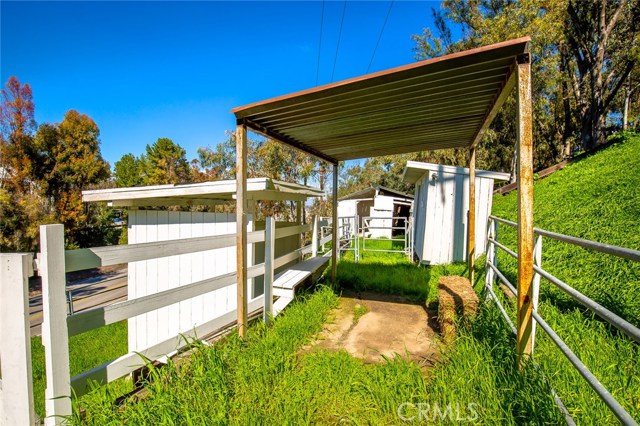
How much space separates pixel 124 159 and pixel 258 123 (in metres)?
32.4

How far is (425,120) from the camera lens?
3311mm

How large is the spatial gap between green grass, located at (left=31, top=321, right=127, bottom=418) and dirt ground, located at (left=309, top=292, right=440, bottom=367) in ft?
16.1

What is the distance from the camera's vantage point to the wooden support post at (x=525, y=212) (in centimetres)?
193

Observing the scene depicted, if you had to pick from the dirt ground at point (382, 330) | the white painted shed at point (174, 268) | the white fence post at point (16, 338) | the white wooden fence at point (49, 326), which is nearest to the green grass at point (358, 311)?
the dirt ground at point (382, 330)

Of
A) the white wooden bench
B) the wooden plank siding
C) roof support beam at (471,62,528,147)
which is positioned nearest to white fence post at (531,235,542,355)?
roof support beam at (471,62,528,147)

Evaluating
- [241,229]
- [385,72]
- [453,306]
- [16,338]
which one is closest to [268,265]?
[241,229]

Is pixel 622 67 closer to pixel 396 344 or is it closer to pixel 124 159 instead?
pixel 396 344

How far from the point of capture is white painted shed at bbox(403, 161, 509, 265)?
22.8 feet

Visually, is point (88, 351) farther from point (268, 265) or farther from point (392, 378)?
point (392, 378)

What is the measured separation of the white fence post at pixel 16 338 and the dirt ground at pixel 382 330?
Result: 2.20m

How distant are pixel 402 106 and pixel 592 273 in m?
3.14

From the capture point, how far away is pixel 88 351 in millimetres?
6879

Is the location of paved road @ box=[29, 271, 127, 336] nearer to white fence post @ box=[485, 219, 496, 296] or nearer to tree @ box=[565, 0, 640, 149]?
white fence post @ box=[485, 219, 496, 296]

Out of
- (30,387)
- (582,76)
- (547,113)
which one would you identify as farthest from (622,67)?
(30,387)
